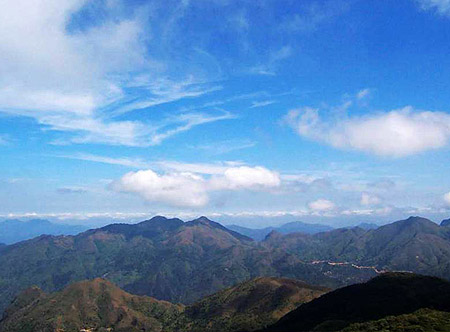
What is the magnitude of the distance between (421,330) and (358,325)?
34.5 meters

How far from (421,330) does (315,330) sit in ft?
188

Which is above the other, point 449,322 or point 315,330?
point 449,322

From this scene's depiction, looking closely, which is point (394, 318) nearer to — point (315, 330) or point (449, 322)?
point (449, 322)

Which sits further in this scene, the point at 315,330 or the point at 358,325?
the point at 315,330

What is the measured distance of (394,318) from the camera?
591ft

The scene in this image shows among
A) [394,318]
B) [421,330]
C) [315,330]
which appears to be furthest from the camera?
[315,330]

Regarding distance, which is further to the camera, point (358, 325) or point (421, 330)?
point (358, 325)

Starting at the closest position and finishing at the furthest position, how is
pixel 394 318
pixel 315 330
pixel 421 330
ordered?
pixel 421 330
pixel 394 318
pixel 315 330

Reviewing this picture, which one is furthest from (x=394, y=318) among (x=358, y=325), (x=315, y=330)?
(x=315, y=330)

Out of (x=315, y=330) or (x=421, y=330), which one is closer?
(x=421, y=330)

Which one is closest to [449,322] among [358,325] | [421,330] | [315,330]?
[421,330]

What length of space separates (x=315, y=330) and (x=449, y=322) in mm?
61263

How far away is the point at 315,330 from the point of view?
653 feet

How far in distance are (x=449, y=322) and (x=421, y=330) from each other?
16.8m
